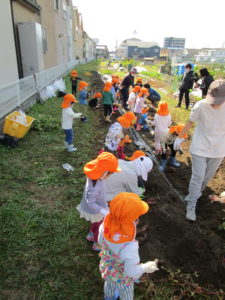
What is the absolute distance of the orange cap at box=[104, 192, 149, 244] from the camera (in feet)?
4.97

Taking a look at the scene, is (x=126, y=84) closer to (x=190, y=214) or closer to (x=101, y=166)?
(x=190, y=214)

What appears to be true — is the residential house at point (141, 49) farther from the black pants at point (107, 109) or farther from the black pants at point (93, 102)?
the black pants at point (107, 109)

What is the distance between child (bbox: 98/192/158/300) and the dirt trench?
2.94 feet

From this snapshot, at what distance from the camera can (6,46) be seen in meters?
6.95

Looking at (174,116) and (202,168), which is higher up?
(202,168)

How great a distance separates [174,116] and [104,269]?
7.80m

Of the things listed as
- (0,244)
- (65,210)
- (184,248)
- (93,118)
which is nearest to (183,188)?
(184,248)

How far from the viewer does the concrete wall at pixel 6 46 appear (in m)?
6.60

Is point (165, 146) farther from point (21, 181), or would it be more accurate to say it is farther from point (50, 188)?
point (21, 181)

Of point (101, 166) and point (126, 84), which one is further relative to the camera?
point (126, 84)

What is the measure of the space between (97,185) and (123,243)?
0.73m

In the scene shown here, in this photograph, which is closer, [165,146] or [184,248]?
[184,248]

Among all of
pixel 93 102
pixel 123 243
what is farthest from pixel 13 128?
pixel 93 102

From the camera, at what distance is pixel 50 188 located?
3.72 meters
